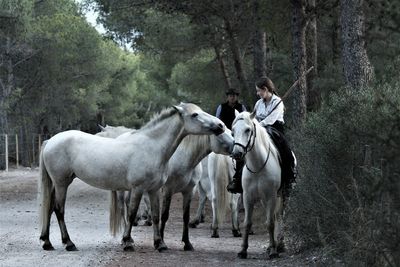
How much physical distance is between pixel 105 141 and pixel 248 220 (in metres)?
2.51

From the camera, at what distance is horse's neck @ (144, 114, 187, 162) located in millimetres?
11320

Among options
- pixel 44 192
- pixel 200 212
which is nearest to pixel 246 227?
pixel 44 192

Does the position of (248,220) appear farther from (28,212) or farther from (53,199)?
(28,212)

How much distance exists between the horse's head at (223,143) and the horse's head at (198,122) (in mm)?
166

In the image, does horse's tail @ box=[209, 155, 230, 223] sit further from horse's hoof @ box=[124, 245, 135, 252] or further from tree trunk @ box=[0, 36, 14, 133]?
tree trunk @ box=[0, 36, 14, 133]

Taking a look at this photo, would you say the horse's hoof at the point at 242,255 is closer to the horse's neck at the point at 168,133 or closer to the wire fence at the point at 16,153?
the horse's neck at the point at 168,133

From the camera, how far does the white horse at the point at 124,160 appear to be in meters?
11.1

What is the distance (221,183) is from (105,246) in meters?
3.31

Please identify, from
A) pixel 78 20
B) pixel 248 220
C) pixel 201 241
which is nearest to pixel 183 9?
pixel 201 241

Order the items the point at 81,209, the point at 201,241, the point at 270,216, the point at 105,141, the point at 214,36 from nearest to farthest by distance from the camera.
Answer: the point at 270,216
the point at 105,141
the point at 201,241
the point at 81,209
the point at 214,36

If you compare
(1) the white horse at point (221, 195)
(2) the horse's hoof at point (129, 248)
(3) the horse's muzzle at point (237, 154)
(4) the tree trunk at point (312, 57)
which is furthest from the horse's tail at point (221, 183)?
(4) the tree trunk at point (312, 57)

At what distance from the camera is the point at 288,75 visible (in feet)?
90.9

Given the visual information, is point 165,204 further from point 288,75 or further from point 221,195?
point 288,75

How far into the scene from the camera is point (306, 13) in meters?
17.4
